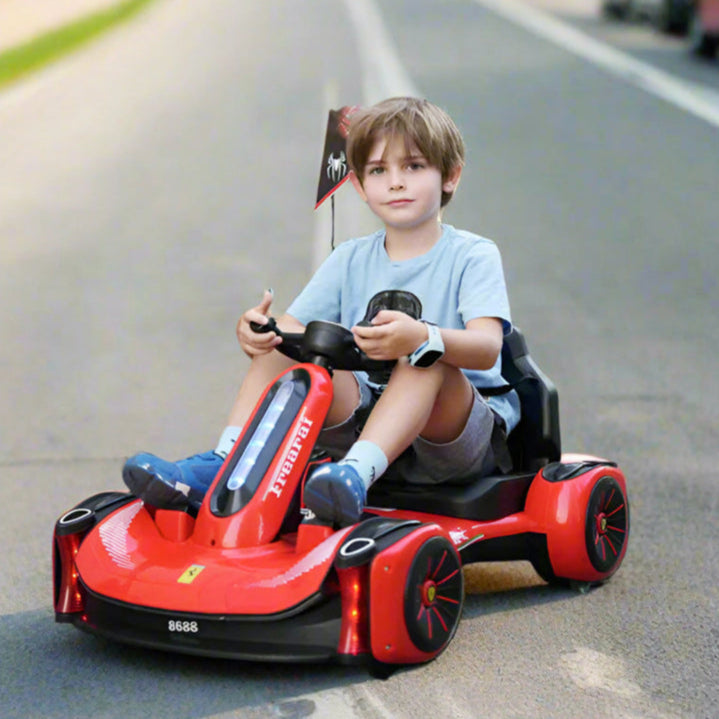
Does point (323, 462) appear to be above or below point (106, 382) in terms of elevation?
above

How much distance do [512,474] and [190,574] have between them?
1143 millimetres

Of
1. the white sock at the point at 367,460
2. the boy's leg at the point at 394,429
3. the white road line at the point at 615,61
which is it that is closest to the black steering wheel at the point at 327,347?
the boy's leg at the point at 394,429

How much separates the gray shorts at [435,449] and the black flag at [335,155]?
0.69 meters

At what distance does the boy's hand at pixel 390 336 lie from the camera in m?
3.54

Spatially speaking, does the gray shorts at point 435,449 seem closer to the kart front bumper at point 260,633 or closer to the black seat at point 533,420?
the black seat at point 533,420

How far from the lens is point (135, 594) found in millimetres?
3408

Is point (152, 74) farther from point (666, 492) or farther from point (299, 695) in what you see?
point (299, 695)

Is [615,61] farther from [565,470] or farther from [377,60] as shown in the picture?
[565,470]

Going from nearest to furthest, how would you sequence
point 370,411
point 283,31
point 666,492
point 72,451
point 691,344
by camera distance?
point 370,411, point 666,492, point 72,451, point 691,344, point 283,31

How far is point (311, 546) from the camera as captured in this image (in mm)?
3463

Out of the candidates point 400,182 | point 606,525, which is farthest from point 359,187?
point 606,525

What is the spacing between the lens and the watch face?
3.57 m

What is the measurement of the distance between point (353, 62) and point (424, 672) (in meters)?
16.4

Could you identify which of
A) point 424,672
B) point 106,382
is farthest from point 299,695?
point 106,382
